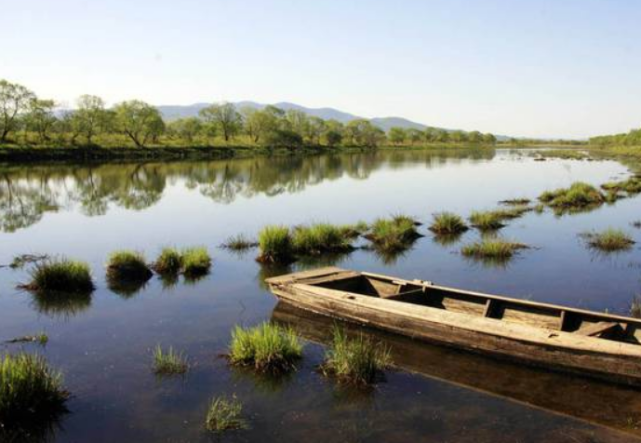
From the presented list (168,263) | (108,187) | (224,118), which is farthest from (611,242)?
(224,118)

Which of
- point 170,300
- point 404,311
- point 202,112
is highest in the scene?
point 202,112

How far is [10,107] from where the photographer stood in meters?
80.7

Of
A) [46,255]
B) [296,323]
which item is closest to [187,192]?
[46,255]

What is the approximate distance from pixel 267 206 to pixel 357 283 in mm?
19020

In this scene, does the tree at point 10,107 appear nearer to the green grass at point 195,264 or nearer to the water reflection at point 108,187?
the water reflection at point 108,187

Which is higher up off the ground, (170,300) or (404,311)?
(404,311)

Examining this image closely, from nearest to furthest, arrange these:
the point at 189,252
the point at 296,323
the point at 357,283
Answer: the point at 296,323 → the point at 357,283 → the point at 189,252

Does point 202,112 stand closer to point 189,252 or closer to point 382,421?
point 189,252

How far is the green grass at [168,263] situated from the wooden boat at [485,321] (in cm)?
465

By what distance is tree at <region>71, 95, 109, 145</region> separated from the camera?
292 feet

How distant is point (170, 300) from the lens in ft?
46.5

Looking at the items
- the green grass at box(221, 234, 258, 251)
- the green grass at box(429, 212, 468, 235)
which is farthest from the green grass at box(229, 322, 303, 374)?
the green grass at box(429, 212, 468, 235)

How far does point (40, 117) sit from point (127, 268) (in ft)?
260

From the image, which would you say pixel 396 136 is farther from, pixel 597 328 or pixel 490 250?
pixel 597 328
